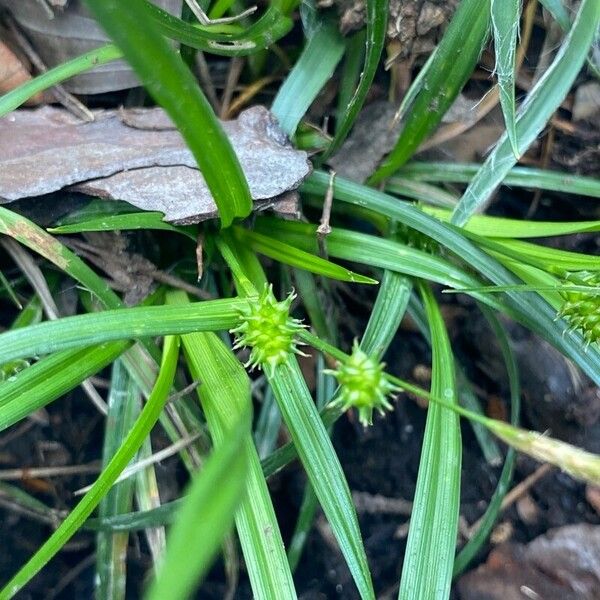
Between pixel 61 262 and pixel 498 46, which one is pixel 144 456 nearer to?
pixel 61 262

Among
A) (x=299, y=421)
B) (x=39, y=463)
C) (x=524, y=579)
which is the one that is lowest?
(x=524, y=579)

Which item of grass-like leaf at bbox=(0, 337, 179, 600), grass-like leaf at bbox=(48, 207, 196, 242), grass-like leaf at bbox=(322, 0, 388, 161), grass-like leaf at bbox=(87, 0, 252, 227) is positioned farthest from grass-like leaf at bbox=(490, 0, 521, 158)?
→ grass-like leaf at bbox=(0, 337, 179, 600)

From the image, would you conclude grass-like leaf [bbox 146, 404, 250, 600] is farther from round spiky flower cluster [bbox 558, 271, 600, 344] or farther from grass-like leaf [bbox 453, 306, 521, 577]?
grass-like leaf [bbox 453, 306, 521, 577]

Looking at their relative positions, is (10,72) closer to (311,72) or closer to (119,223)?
(119,223)

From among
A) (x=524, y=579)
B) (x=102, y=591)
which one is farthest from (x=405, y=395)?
(x=102, y=591)

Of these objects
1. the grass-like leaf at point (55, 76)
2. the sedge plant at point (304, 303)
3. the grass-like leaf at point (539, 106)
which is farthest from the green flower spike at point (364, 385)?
the grass-like leaf at point (55, 76)

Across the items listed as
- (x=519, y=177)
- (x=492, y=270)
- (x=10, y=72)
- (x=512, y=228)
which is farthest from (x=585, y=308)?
(x=10, y=72)

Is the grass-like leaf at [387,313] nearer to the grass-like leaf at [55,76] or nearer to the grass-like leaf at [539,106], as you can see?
the grass-like leaf at [539,106]
